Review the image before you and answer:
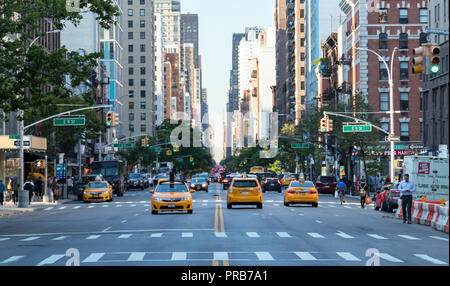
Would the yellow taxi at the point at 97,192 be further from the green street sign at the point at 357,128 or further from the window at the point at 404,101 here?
the window at the point at 404,101

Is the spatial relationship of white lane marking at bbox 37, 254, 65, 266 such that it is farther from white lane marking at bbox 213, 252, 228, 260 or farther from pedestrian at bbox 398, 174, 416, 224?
pedestrian at bbox 398, 174, 416, 224

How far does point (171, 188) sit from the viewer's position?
38312mm

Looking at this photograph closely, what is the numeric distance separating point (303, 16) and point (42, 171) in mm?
95870

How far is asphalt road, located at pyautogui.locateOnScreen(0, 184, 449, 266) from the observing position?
16344 millimetres

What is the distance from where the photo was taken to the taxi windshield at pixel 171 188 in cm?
3812

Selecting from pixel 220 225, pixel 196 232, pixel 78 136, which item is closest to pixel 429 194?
pixel 220 225

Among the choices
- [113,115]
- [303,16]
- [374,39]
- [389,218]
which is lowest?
[389,218]

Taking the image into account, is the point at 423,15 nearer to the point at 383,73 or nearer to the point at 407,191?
the point at 383,73

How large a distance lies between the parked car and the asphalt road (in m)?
44.4

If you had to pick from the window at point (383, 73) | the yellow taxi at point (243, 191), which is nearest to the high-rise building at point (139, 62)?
the window at point (383, 73)

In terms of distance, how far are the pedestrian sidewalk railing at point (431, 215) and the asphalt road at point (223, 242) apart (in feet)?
2.12
